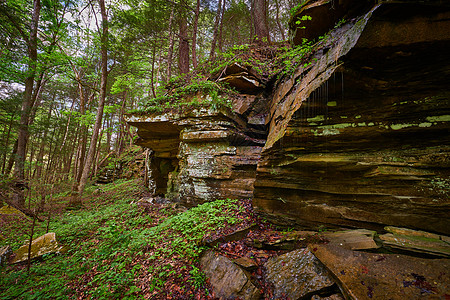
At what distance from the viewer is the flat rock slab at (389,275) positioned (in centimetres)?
212

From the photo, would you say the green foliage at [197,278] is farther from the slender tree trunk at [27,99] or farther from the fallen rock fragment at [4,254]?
the slender tree trunk at [27,99]

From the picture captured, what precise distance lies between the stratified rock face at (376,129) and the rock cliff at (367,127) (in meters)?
0.01

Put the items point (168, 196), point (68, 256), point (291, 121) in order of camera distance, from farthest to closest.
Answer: point (168, 196)
point (68, 256)
point (291, 121)

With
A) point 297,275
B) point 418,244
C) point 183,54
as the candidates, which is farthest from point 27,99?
point 418,244

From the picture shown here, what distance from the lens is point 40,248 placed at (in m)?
4.80

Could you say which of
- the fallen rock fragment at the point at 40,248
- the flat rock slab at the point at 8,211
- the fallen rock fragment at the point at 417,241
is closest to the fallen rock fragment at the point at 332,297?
the fallen rock fragment at the point at 417,241

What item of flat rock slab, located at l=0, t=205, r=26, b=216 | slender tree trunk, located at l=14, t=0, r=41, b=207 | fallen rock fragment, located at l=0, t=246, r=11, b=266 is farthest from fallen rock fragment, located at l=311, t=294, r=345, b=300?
slender tree trunk, located at l=14, t=0, r=41, b=207

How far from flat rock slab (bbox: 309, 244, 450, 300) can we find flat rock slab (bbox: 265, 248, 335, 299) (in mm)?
179

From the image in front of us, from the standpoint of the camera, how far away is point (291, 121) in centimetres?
399

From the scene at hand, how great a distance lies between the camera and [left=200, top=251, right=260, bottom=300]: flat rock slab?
2.87m

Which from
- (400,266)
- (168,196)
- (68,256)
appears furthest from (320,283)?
Answer: (168,196)

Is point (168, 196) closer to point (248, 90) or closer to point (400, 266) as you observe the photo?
point (248, 90)

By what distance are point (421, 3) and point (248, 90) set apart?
5190mm

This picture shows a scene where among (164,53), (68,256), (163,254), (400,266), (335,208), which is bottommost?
(68,256)
